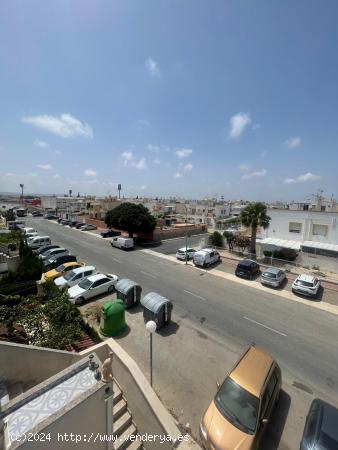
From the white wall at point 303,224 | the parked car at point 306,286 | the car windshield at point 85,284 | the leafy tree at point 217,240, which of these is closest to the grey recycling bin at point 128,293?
the car windshield at point 85,284

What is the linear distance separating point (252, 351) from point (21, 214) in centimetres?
7207

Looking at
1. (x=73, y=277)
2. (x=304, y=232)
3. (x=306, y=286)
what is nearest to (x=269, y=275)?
(x=306, y=286)

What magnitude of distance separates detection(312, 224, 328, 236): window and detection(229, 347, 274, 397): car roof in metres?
22.8

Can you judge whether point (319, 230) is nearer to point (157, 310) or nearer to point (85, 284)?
point (157, 310)

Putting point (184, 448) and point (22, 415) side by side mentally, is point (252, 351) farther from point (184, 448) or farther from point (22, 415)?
point (22, 415)

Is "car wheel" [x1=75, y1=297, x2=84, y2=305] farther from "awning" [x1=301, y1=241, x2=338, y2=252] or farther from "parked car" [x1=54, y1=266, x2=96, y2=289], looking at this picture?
"awning" [x1=301, y1=241, x2=338, y2=252]

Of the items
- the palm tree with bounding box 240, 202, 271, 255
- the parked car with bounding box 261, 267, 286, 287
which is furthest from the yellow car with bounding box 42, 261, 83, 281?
the palm tree with bounding box 240, 202, 271, 255

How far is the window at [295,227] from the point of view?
84.9 ft

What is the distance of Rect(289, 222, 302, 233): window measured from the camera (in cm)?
2588

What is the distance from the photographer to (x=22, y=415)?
164 inches

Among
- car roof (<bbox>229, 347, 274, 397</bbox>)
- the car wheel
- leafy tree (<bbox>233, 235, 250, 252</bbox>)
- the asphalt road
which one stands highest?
leafy tree (<bbox>233, 235, 250, 252</bbox>)

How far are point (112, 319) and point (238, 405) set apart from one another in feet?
22.4

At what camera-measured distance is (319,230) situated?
2473 centimetres

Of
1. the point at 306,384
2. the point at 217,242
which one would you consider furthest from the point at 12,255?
the point at 217,242
